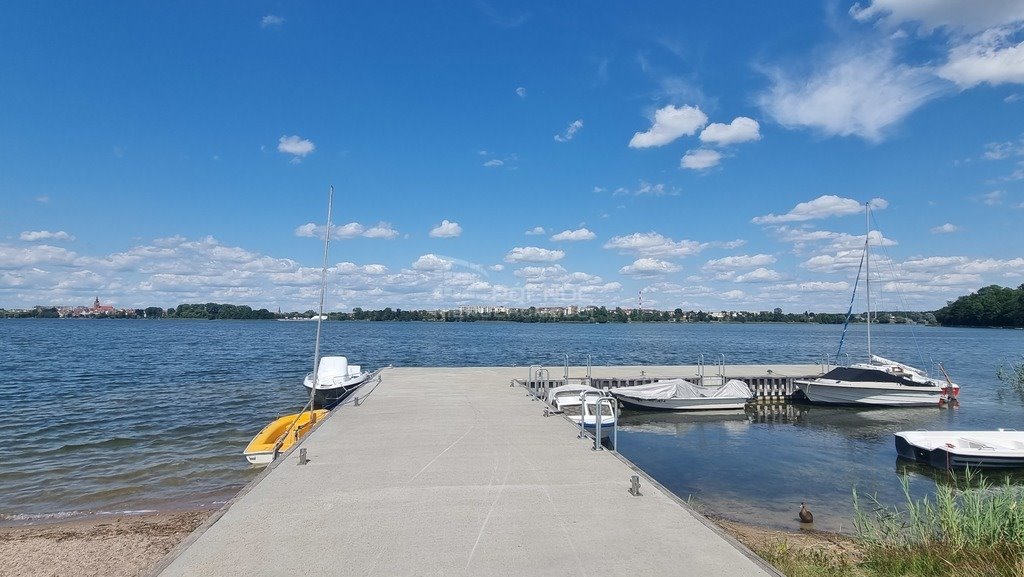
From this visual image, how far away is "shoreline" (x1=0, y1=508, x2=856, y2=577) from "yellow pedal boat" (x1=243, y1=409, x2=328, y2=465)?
8.78ft

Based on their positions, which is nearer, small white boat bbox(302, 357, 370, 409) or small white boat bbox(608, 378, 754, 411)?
small white boat bbox(302, 357, 370, 409)

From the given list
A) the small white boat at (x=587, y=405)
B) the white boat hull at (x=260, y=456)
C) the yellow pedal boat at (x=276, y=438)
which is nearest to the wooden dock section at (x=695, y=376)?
the small white boat at (x=587, y=405)

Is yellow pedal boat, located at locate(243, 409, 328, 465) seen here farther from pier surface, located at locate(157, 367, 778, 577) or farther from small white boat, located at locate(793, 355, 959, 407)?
small white boat, located at locate(793, 355, 959, 407)

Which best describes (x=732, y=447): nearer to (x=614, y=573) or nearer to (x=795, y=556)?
(x=795, y=556)

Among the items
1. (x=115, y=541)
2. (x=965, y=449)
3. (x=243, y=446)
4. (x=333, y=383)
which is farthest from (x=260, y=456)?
(x=965, y=449)

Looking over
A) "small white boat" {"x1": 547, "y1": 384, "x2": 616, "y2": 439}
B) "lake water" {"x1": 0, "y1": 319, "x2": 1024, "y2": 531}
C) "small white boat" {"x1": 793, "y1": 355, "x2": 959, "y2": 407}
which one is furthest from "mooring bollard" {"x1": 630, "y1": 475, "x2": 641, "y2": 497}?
"small white boat" {"x1": 793, "y1": 355, "x2": 959, "y2": 407}

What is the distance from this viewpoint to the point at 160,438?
58.3 feet

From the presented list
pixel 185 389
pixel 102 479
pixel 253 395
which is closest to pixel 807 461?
pixel 102 479

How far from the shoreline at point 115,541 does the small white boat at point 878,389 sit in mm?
18237

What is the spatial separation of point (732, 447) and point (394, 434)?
11792 mm

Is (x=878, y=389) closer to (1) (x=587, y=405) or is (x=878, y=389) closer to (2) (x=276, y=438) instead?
(1) (x=587, y=405)

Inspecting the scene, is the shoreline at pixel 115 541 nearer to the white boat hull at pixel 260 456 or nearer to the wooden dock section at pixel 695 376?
the white boat hull at pixel 260 456

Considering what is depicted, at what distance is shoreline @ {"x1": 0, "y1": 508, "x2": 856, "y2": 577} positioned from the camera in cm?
840

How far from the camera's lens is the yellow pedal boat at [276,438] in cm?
1403
